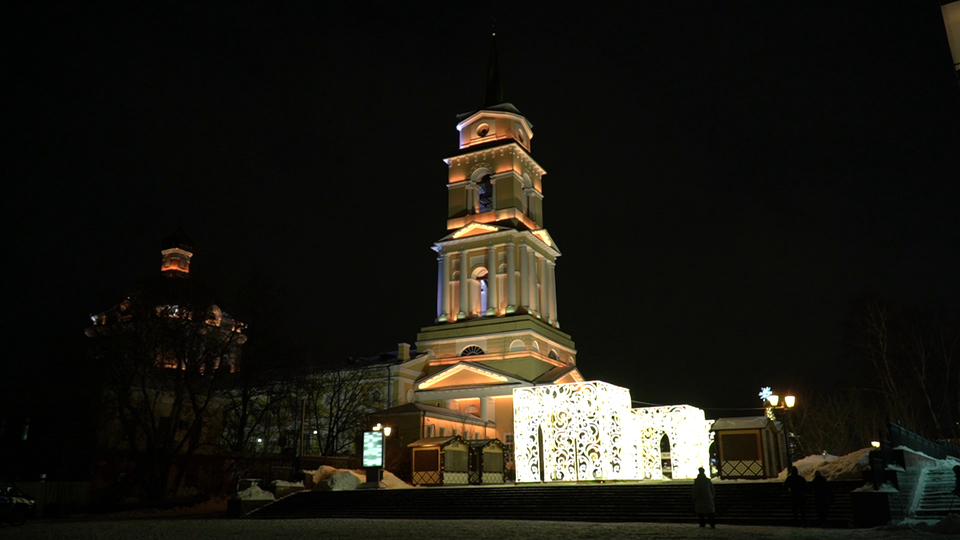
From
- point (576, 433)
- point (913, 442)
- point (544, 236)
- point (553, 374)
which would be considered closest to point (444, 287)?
point (544, 236)

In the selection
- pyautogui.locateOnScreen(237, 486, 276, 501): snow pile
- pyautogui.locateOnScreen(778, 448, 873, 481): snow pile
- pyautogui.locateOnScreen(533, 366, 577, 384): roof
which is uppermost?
pyautogui.locateOnScreen(533, 366, 577, 384): roof

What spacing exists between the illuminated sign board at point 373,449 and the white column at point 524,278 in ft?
87.4

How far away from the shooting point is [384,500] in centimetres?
2588

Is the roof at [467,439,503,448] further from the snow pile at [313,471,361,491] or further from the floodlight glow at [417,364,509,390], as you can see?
the floodlight glow at [417,364,509,390]

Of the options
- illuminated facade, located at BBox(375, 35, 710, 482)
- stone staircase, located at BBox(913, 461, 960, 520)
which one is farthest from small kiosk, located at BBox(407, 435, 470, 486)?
stone staircase, located at BBox(913, 461, 960, 520)

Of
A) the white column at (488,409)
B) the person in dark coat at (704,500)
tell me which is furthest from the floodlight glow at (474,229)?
the person in dark coat at (704,500)

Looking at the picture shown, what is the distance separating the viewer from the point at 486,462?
3462cm

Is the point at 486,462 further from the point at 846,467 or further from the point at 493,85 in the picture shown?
the point at 493,85

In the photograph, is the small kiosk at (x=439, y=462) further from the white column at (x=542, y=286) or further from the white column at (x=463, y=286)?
the white column at (x=542, y=286)

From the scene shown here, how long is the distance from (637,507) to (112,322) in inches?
876

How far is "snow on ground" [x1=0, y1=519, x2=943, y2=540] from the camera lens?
15.4m

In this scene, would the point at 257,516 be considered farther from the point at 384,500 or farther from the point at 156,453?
the point at 156,453

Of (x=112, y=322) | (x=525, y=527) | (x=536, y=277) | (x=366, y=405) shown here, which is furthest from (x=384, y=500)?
(x=536, y=277)

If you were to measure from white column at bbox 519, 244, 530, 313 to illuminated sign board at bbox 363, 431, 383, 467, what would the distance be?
2665 centimetres
